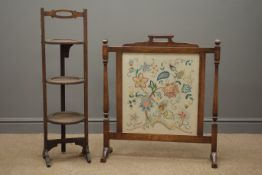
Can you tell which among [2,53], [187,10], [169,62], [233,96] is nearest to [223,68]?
[233,96]

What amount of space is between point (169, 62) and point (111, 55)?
2.73 feet

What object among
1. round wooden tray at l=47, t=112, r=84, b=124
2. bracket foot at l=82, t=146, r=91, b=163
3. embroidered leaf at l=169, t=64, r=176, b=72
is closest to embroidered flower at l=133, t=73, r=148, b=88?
embroidered leaf at l=169, t=64, r=176, b=72

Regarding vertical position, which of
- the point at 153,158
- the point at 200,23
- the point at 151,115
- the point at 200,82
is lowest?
the point at 153,158

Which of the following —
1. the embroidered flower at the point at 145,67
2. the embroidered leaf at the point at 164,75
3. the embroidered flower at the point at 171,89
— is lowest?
the embroidered flower at the point at 171,89

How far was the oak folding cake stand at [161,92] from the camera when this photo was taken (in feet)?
10.1

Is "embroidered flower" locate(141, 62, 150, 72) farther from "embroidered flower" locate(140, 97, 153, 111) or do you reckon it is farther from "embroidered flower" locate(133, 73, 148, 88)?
"embroidered flower" locate(140, 97, 153, 111)

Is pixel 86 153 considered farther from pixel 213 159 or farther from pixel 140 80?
pixel 213 159

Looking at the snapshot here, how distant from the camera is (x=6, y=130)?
12.6 ft

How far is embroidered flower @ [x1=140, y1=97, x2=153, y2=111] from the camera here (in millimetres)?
3146

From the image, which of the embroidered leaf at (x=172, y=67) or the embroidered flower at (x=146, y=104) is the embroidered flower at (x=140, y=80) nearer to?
the embroidered flower at (x=146, y=104)

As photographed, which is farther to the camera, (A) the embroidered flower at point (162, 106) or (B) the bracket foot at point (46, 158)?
(A) the embroidered flower at point (162, 106)

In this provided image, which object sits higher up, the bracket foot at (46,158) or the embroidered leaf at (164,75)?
the embroidered leaf at (164,75)

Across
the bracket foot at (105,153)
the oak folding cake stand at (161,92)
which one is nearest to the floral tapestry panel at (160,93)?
the oak folding cake stand at (161,92)

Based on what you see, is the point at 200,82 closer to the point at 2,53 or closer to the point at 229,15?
the point at 229,15
